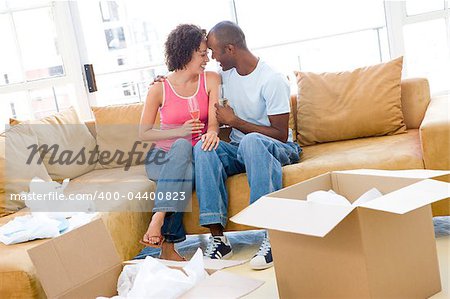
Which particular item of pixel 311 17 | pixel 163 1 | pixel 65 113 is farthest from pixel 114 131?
pixel 311 17

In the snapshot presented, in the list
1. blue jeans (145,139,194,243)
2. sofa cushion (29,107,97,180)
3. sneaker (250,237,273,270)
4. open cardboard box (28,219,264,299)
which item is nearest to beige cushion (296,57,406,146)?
blue jeans (145,139,194,243)

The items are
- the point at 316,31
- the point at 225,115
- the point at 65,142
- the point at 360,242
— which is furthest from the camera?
the point at 316,31

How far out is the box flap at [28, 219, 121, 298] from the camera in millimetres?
1646

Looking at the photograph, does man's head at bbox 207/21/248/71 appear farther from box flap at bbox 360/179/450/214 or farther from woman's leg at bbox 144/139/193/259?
box flap at bbox 360/179/450/214

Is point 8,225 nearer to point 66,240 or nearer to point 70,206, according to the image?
point 70,206

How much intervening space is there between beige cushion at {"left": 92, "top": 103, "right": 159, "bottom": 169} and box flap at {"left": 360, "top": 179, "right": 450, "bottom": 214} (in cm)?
190

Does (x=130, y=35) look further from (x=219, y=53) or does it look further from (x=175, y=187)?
(x=175, y=187)

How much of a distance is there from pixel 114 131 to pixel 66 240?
1695 mm

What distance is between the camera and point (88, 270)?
5.75 ft

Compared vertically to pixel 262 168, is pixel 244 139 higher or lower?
higher

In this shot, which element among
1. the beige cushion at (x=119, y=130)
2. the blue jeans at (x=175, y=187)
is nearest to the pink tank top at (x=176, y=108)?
the blue jeans at (x=175, y=187)

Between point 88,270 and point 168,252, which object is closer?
point 88,270

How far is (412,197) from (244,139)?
1.13m

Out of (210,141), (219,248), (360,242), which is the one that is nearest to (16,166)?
(210,141)
